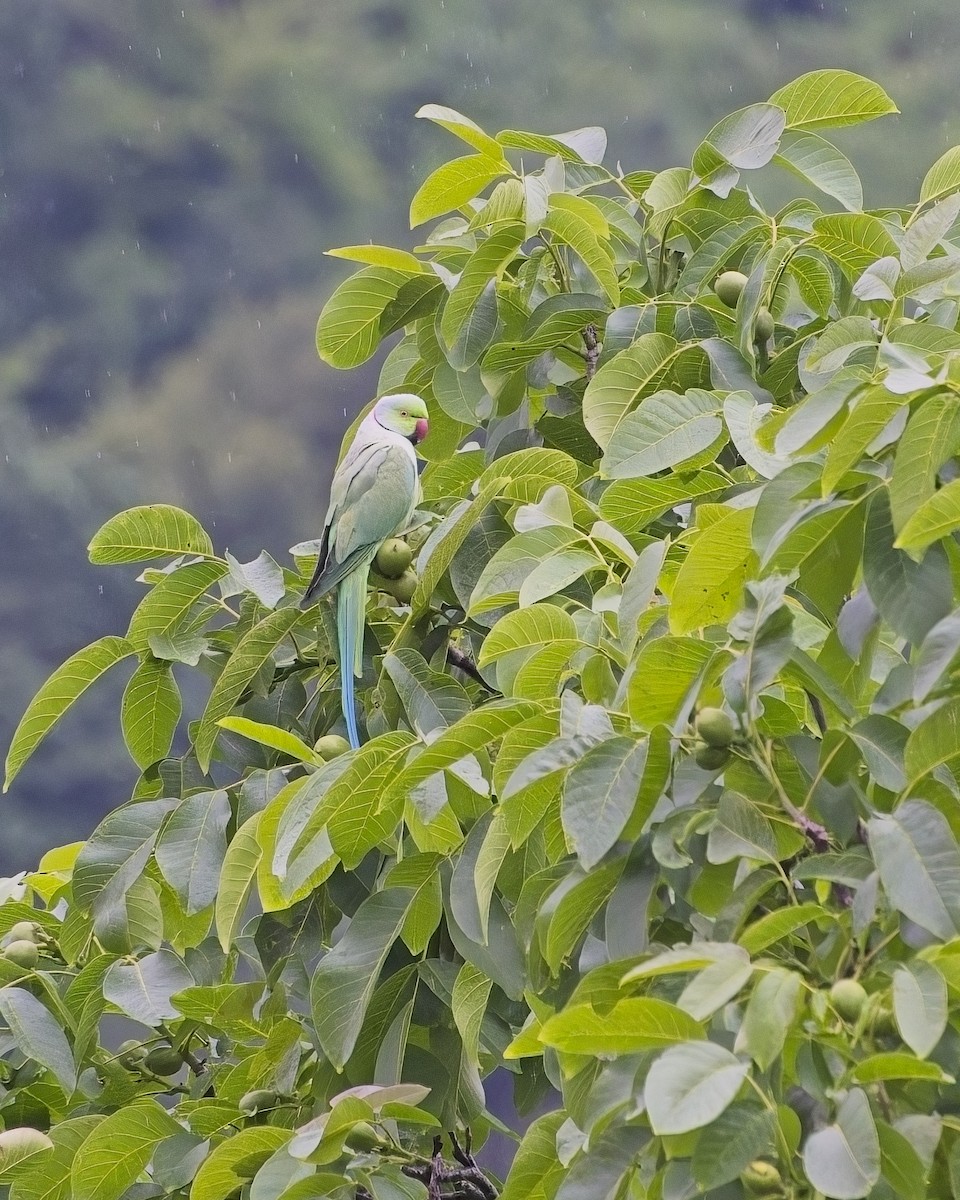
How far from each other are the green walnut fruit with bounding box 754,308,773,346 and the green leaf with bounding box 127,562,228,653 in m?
0.46

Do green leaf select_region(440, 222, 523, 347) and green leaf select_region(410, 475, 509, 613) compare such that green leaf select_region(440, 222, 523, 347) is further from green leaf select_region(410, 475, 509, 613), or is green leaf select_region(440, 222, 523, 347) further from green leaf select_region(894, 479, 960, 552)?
green leaf select_region(894, 479, 960, 552)

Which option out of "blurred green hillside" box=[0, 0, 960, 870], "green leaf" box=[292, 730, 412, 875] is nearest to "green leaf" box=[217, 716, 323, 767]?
"green leaf" box=[292, 730, 412, 875]

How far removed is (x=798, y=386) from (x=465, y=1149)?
0.67 meters

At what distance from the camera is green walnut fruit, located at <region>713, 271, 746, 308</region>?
1.25 m

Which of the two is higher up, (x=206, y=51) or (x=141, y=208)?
(x=206, y=51)

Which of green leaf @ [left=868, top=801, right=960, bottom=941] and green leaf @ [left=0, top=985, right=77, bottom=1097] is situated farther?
green leaf @ [left=0, top=985, right=77, bottom=1097]

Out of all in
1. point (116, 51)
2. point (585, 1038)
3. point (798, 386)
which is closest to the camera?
point (585, 1038)

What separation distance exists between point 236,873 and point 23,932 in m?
0.35

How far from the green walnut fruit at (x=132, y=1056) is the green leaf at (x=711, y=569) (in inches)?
28.6

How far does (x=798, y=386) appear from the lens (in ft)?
4.07

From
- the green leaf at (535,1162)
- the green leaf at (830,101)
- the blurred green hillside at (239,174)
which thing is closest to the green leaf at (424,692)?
the green leaf at (535,1162)

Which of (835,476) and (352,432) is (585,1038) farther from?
(352,432)

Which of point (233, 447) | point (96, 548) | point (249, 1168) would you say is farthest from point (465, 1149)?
point (233, 447)

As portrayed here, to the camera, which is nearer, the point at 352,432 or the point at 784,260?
the point at 784,260
